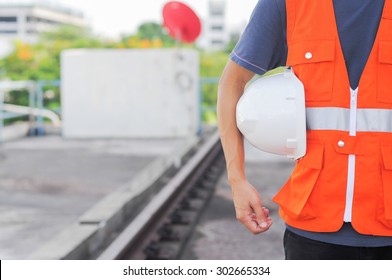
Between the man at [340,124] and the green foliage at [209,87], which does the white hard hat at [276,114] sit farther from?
the green foliage at [209,87]

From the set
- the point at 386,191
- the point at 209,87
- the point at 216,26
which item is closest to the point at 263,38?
the point at 386,191

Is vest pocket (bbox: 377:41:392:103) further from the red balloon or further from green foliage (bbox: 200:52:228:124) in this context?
green foliage (bbox: 200:52:228:124)

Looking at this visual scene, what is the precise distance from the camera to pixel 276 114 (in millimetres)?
2041

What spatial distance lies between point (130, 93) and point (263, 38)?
12.6 meters

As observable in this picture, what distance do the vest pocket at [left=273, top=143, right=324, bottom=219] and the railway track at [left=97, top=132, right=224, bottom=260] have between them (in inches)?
121

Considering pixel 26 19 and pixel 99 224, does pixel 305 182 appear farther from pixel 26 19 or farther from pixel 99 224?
pixel 26 19

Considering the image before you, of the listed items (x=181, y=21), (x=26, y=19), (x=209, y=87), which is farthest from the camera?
(x=26, y=19)

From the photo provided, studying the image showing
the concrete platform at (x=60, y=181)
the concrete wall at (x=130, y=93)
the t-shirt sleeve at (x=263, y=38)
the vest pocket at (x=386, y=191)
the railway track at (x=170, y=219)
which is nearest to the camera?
the vest pocket at (x=386, y=191)

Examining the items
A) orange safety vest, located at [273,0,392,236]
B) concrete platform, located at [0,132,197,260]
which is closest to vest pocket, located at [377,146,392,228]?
orange safety vest, located at [273,0,392,236]

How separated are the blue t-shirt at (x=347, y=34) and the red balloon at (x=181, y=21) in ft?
37.6

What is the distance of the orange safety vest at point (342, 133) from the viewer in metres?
1.98

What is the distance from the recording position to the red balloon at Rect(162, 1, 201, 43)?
1349 centimetres

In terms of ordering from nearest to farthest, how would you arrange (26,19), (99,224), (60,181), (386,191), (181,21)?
(386,191) < (99,224) < (60,181) < (181,21) < (26,19)

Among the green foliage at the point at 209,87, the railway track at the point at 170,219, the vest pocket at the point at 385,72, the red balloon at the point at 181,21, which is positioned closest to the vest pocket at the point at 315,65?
the vest pocket at the point at 385,72
